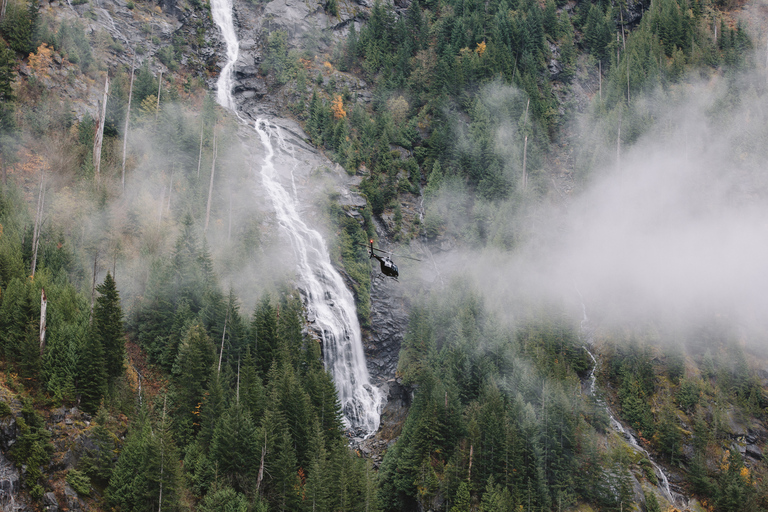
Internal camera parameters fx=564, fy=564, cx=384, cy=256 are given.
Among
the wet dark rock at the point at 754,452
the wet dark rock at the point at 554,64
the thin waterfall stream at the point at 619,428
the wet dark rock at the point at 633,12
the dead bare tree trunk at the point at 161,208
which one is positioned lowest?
the thin waterfall stream at the point at 619,428

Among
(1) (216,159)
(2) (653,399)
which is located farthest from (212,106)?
(2) (653,399)

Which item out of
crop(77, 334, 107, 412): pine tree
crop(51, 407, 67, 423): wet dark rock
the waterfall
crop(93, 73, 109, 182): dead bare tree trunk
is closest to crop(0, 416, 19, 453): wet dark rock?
crop(51, 407, 67, 423): wet dark rock

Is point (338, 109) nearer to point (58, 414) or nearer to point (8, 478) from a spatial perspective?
point (58, 414)

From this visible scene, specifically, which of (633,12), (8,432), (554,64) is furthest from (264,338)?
(633,12)

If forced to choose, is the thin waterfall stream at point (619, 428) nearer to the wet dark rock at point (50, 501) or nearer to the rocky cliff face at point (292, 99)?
the rocky cliff face at point (292, 99)

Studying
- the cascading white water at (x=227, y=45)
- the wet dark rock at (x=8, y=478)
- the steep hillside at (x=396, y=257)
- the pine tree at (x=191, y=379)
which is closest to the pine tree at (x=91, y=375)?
the steep hillside at (x=396, y=257)

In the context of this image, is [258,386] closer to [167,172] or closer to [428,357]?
[428,357]

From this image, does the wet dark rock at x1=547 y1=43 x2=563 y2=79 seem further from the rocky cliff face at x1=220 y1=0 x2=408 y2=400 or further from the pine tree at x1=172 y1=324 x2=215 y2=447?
the pine tree at x1=172 y1=324 x2=215 y2=447
